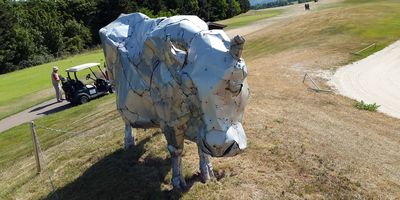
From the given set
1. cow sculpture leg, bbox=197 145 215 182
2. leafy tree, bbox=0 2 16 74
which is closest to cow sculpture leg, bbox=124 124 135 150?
cow sculpture leg, bbox=197 145 215 182

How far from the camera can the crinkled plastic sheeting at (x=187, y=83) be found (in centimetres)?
708

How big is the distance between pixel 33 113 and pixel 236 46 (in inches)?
842

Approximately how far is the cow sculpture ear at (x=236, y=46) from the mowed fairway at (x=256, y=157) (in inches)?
146

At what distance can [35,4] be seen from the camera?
74.9 metres

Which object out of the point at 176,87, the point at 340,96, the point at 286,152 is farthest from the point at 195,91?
the point at 340,96

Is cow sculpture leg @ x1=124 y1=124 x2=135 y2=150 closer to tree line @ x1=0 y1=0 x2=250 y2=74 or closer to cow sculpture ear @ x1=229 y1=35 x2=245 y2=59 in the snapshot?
cow sculpture ear @ x1=229 y1=35 x2=245 y2=59

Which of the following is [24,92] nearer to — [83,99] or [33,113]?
[33,113]

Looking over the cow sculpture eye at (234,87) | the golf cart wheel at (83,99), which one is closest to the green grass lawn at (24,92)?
the golf cart wheel at (83,99)

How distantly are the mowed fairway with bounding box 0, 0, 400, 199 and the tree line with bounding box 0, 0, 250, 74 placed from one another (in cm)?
4367

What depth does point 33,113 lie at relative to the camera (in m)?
25.6

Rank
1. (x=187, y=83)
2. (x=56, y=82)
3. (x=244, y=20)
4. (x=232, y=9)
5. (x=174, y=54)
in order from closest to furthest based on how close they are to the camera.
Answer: (x=187, y=83) < (x=174, y=54) < (x=56, y=82) < (x=244, y=20) < (x=232, y=9)

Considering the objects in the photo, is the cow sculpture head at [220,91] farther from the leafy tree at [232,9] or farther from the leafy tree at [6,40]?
the leafy tree at [232,9]

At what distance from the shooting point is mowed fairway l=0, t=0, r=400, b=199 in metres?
10.1

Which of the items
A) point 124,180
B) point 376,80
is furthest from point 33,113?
→ point 376,80
